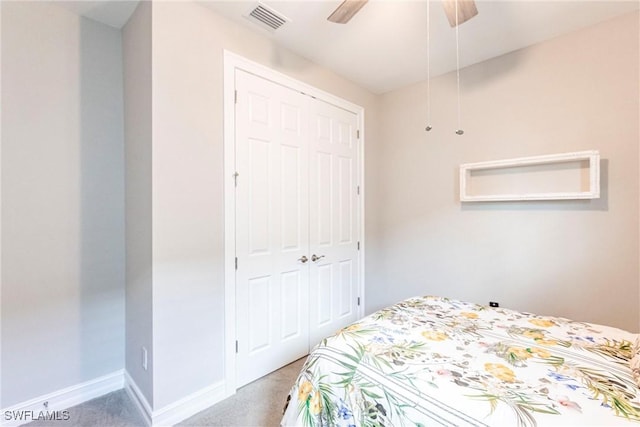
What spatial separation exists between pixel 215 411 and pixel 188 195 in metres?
1.42

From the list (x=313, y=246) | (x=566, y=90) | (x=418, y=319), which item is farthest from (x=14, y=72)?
(x=566, y=90)

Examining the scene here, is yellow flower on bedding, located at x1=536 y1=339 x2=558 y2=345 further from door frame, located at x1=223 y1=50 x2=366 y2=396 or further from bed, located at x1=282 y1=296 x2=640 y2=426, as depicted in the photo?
door frame, located at x1=223 y1=50 x2=366 y2=396

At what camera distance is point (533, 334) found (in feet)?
4.56

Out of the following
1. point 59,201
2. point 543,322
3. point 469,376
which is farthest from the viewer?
point 59,201

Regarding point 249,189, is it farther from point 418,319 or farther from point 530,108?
point 530,108

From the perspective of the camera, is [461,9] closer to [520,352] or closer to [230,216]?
[520,352]

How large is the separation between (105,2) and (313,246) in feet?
7.43

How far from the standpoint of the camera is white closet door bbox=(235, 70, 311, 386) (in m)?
2.09

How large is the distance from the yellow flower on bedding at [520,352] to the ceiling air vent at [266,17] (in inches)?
93.1

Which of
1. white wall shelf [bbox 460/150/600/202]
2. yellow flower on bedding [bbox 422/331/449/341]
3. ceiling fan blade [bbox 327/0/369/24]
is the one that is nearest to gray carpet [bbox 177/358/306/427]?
yellow flower on bedding [bbox 422/331/449/341]

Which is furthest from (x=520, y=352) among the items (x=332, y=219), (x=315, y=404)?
(x=332, y=219)

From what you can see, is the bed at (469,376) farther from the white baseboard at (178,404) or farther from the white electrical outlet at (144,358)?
the white electrical outlet at (144,358)

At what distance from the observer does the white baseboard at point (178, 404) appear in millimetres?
1685

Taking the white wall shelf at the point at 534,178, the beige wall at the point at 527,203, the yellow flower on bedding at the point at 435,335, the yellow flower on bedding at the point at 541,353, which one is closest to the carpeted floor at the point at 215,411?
the yellow flower on bedding at the point at 435,335
